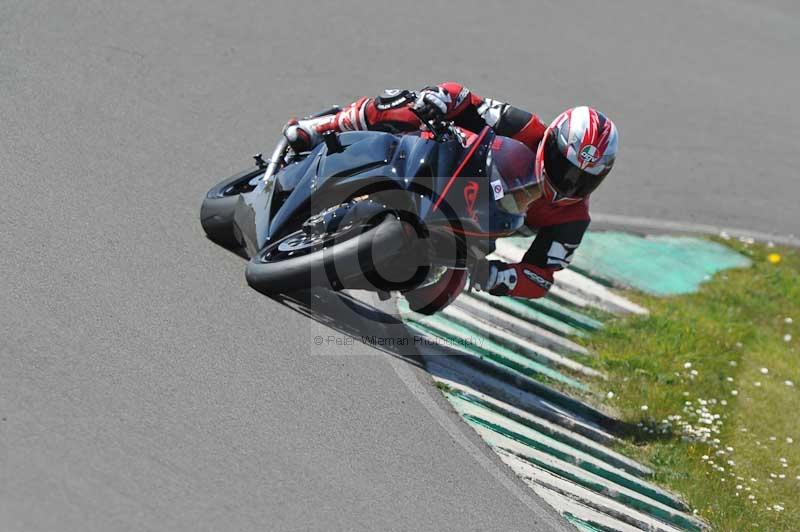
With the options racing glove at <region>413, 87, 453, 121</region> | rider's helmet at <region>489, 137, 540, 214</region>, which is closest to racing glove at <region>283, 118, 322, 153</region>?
racing glove at <region>413, 87, 453, 121</region>

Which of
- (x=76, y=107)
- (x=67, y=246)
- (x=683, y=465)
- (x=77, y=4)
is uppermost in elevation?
(x=77, y=4)

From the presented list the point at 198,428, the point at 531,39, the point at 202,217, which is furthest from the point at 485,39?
the point at 198,428

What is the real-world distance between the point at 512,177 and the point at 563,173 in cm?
32

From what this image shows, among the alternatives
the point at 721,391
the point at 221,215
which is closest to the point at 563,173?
the point at 221,215

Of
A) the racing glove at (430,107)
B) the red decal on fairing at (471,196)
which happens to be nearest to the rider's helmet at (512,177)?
the red decal on fairing at (471,196)

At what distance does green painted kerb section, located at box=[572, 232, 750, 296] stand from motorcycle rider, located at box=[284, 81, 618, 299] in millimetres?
2398

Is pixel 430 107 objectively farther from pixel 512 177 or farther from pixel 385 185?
pixel 512 177

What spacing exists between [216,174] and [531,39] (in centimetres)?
527

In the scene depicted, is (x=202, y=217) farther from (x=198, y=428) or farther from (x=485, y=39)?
(x=485, y=39)

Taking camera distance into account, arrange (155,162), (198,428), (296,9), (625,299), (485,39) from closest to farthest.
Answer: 1. (198,428)
2. (155,162)
3. (625,299)
4. (296,9)
5. (485,39)

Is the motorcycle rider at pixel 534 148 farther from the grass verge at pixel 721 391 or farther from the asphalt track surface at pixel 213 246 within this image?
the grass verge at pixel 721 391

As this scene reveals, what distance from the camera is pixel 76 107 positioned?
8.57 meters

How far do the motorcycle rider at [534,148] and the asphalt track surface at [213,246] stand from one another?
96 centimetres

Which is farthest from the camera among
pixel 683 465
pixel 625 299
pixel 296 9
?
pixel 296 9
